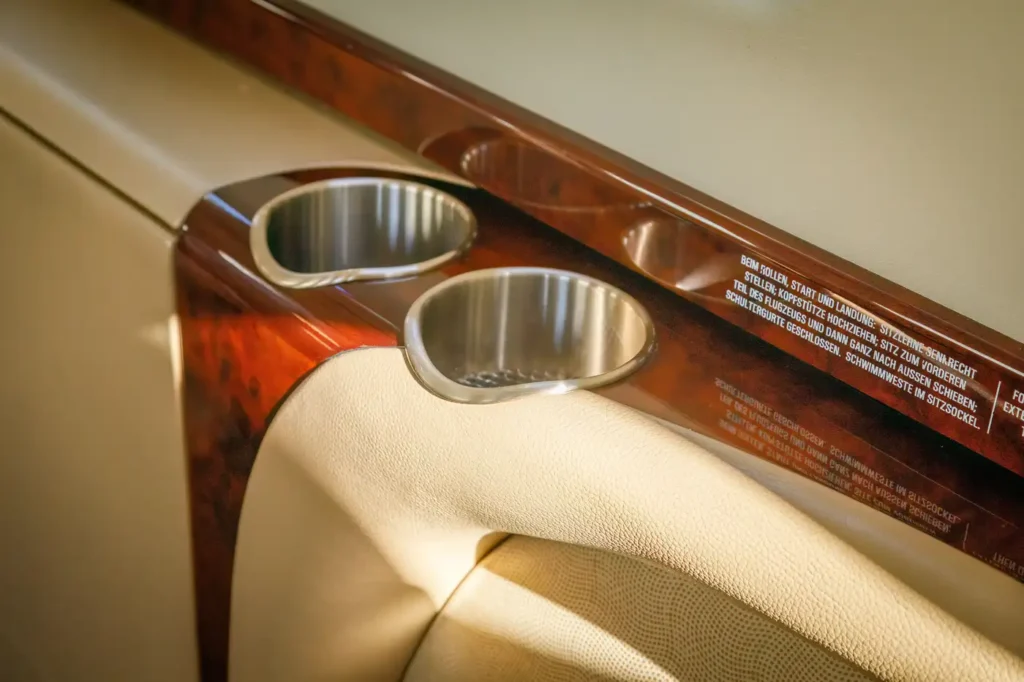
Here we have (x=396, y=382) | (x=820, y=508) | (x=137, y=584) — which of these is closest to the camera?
(x=820, y=508)

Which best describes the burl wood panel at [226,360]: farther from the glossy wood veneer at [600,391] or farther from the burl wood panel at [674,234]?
the burl wood panel at [674,234]

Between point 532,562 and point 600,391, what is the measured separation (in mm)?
211

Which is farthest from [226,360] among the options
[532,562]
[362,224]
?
[532,562]

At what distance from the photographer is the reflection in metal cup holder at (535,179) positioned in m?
0.95

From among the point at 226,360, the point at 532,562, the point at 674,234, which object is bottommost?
the point at 532,562

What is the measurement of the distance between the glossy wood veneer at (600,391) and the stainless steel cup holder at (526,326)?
0.02 meters

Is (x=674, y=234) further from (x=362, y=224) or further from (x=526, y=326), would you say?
(x=362, y=224)

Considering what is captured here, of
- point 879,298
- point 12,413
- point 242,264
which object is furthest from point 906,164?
point 12,413

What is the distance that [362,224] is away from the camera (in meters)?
1.12

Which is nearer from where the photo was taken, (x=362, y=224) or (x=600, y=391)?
(x=600, y=391)

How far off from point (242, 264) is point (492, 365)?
27cm

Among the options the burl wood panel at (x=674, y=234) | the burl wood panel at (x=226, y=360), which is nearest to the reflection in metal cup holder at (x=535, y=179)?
the burl wood panel at (x=674, y=234)

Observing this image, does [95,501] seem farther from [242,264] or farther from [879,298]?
[879,298]

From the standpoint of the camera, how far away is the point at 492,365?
3.35 feet
